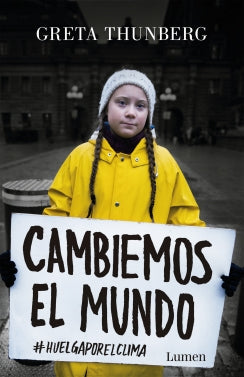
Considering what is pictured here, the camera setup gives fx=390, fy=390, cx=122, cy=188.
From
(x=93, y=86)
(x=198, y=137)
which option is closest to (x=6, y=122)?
(x=93, y=86)

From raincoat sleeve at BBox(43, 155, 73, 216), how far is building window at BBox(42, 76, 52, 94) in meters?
47.6

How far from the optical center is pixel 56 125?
4738cm

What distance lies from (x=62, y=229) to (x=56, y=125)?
154 feet

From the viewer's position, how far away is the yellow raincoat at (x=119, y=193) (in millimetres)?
1856

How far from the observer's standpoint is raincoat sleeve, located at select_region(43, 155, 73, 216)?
1914 millimetres

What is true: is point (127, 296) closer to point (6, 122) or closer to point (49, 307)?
point (49, 307)

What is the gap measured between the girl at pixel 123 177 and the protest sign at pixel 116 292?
0.43 ft

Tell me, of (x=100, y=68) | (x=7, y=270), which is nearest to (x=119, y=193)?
(x=7, y=270)

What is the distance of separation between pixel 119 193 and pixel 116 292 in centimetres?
46

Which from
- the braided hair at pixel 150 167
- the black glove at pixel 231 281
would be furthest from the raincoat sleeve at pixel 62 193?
the black glove at pixel 231 281

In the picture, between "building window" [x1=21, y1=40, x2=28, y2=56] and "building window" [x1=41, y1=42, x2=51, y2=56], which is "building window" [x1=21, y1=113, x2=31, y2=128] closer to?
"building window" [x1=21, y1=40, x2=28, y2=56]

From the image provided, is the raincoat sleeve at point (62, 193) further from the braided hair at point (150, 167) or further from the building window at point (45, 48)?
the building window at point (45, 48)

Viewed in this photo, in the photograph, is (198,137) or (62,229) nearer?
(62,229)

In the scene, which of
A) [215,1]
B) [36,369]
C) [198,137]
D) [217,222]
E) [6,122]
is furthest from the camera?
[6,122]
